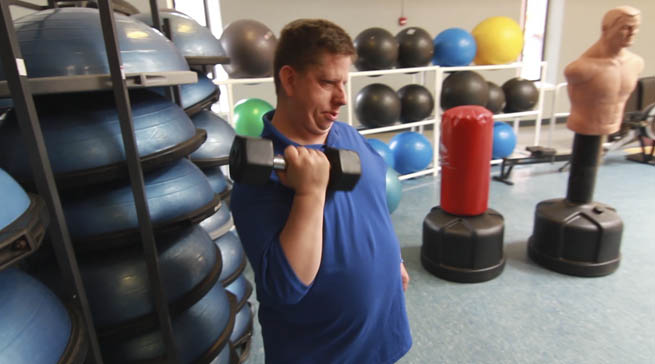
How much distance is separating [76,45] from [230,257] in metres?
0.99

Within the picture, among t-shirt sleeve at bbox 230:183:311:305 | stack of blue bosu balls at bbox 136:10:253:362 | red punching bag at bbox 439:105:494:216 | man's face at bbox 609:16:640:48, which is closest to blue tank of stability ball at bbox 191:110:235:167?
stack of blue bosu balls at bbox 136:10:253:362

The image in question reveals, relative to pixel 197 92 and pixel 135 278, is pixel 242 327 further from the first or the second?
pixel 197 92

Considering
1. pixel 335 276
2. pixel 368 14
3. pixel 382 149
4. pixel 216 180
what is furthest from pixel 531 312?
pixel 368 14

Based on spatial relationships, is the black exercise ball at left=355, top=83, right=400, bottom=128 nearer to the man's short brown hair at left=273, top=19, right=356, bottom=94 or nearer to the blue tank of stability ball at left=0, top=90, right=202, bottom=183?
the blue tank of stability ball at left=0, top=90, right=202, bottom=183

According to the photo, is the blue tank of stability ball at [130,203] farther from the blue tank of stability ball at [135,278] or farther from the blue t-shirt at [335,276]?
the blue t-shirt at [335,276]

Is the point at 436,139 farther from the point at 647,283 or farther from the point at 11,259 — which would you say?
the point at 11,259

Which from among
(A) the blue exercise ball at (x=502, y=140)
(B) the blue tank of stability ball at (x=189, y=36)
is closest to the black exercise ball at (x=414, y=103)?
(A) the blue exercise ball at (x=502, y=140)

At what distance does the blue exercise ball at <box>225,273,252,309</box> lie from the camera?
1737 millimetres

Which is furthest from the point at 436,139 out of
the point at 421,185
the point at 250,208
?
the point at 250,208

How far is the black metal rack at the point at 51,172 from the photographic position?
76cm

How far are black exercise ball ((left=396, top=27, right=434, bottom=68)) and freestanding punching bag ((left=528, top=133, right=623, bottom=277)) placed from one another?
2.00 meters

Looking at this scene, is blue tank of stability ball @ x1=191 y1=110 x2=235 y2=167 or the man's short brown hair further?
blue tank of stability ball @ x1=191 y1=110 x2=235 y2=167

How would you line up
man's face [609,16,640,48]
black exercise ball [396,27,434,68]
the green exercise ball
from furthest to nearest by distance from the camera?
black exercise ball [396,27,434,68], the green exercise ball, man's face [609,16,640,48]

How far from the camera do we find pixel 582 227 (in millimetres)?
2297
